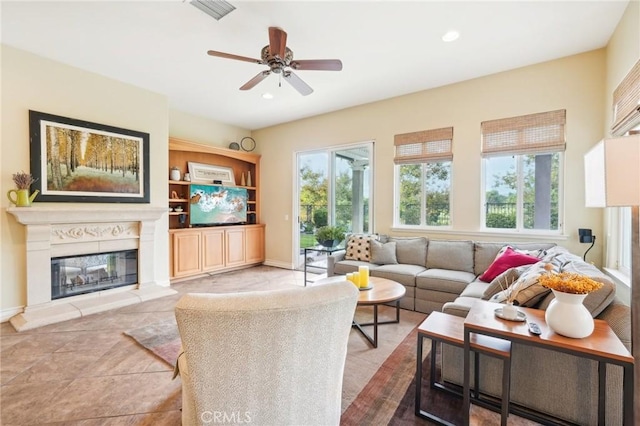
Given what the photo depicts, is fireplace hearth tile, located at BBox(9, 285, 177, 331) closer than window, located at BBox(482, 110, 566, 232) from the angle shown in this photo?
Yes

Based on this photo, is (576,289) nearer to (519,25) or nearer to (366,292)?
(366,292)

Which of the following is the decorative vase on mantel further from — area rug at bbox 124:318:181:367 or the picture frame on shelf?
the picture frame on shelf

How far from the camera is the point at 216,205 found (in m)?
5.49

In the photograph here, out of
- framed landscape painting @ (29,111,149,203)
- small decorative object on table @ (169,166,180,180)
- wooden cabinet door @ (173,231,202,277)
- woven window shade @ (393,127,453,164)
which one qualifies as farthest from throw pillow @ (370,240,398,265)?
small decorative object on table @ (169,166,180,180)

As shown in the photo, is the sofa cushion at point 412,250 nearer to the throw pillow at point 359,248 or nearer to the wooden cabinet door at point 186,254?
the throw pillow at point 359,248

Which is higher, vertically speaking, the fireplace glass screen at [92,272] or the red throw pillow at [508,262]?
the red throw pillow at [508,262]

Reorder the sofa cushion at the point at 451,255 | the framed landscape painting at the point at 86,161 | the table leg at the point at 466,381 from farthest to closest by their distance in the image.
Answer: the sofa cushion at the point at 451,255 → the framed landscape painting at the point at 86,161 → the table leg at the point at 466,381

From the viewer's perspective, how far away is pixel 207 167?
18.4 feet

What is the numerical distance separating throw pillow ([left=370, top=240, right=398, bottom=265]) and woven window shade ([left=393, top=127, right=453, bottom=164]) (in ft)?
4.53

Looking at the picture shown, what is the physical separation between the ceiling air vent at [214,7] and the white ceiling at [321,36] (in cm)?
8

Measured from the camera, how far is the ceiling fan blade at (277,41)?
247cm

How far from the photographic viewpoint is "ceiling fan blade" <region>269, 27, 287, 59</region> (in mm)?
2475

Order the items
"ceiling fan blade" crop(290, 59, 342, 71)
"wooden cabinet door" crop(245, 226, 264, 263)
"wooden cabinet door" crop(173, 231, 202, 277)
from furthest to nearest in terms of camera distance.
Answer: "wooden cabinet door" crop(245, 226, 264, 263), "wooden cabinet door" crop(173, 231, 202, 277), "ceiling fan blade" crop(290, 59, 342, 71)

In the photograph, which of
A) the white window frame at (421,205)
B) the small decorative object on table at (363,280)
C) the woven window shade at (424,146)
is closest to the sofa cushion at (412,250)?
the white window frame at (421,205)
